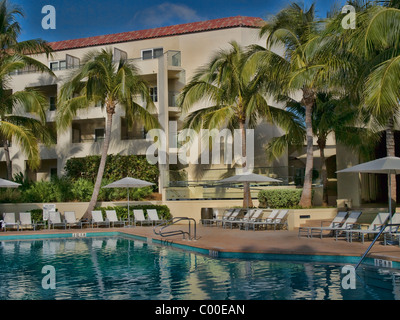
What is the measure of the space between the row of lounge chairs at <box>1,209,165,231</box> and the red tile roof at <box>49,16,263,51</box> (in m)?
13.8

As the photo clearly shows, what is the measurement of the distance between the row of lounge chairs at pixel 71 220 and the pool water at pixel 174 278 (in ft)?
23.4

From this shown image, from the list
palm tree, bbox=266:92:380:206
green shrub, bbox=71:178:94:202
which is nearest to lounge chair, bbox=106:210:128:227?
green shrub, bbox=71:178:94:202

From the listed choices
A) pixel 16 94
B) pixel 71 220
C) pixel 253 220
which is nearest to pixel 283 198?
pixel 253 220

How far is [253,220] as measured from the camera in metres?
20.0

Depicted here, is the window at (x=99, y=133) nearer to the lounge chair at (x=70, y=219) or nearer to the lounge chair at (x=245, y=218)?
the lounge chair at (x=70, y=219)

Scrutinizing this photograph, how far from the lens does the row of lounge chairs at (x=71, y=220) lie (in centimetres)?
2170

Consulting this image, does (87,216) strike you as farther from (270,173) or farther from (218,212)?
(270,173)

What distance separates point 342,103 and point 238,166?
8856 mm

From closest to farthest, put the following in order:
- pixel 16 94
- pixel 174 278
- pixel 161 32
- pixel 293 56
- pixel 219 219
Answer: pixel 174 278 → pixel 293 56 → pixel 219 219 → pixel 16 94 → pixel 161 32

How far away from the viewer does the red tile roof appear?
30438 millimetres

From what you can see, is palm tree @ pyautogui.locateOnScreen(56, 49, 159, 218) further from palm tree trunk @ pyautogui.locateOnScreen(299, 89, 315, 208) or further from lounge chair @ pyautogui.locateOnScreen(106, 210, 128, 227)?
palm tree trunk @ pyautogui.locateOnScreen(299, 89, 315, 208)

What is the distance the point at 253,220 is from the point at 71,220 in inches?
342

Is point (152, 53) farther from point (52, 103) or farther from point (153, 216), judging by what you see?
point (153, 216)
